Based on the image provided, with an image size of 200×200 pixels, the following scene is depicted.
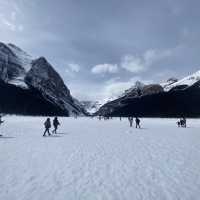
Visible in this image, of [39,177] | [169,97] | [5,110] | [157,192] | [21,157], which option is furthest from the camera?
[169,97]

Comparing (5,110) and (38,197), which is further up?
(5,110)

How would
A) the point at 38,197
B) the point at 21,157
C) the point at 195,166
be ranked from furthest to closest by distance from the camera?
the point at 21,157 → the point at 195,166 → the point at 38,197

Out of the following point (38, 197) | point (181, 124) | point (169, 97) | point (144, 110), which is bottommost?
point (38, 197)

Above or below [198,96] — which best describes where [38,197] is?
below

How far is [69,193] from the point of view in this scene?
255 inches

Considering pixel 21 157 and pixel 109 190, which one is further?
pixel 21 157

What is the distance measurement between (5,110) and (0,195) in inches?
6368

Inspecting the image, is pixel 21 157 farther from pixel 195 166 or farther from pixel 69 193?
pixel 195 166

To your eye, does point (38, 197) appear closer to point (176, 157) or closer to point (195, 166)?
point (195, 166)

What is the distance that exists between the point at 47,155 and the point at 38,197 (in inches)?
211

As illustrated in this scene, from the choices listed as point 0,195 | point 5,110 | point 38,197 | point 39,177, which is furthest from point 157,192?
point 5,110

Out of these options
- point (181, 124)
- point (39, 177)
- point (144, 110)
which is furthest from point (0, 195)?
point (144, 110)

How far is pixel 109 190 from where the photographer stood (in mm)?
6738

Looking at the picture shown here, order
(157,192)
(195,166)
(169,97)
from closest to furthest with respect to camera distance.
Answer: (157,192) → (195,166) → (169,97)
